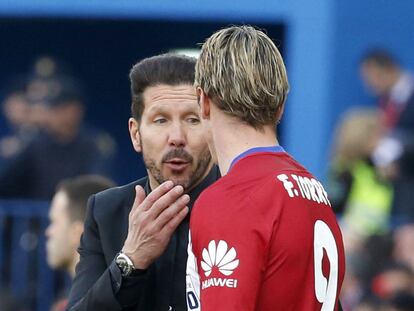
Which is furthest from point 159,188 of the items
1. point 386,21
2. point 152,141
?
point 386,21

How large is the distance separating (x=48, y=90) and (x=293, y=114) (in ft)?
5.98

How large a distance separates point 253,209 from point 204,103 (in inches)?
13.2

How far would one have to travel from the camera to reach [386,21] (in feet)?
32.5

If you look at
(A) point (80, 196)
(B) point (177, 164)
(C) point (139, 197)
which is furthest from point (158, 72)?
(A) point (80, 196)

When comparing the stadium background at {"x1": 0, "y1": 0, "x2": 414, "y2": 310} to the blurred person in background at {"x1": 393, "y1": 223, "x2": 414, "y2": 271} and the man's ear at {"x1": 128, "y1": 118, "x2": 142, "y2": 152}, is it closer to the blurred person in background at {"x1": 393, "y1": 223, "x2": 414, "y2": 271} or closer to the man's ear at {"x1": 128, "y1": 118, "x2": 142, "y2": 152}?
the blurred person in background at {"x1": 393, "y1": 223, "x2": 414, "y2": 271}

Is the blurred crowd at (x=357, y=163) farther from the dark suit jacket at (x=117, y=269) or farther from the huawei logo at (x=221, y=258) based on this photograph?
the huawei logo at (x=221, y=258)

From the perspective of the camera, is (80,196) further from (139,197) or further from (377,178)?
(377,178)

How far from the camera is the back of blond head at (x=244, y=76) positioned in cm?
328

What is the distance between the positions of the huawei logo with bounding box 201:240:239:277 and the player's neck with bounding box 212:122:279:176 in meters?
0.25

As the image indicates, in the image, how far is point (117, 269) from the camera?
359 centimetres

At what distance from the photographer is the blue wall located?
9297mm

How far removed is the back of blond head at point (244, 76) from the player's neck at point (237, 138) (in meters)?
0.02

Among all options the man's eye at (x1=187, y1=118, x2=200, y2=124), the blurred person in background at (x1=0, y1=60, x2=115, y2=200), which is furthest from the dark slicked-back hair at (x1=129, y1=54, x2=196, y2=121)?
the blurred person in background at (x1=0, y1=60, x2=115, y2=200)

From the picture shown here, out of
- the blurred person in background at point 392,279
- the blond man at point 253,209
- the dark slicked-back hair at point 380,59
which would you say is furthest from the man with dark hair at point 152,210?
the dark slicked-back hair at point 380,59
